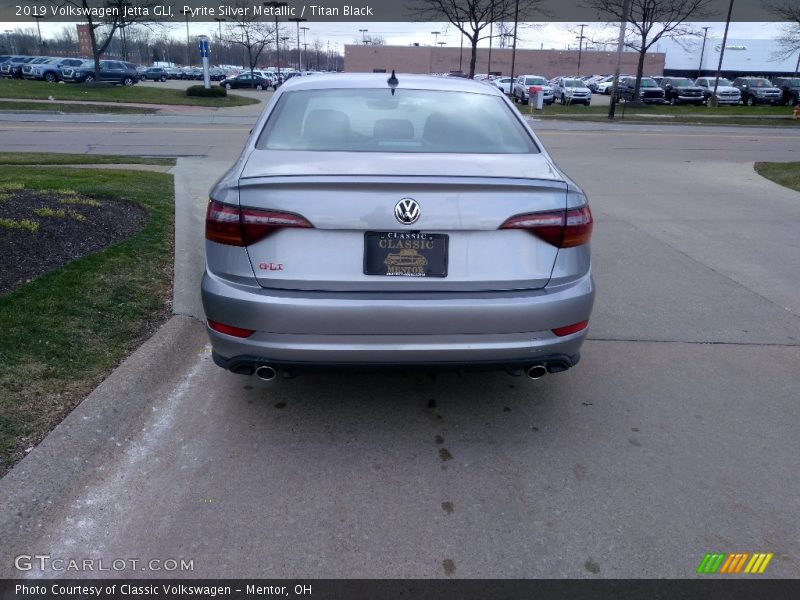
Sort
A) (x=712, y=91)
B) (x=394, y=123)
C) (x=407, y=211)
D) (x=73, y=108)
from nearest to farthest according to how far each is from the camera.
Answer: (x=407, y=211), (x=394, y=123), (x=73, y=108), (x=712, y=91)

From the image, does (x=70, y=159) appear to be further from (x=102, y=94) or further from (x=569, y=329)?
(x=102, y=94)

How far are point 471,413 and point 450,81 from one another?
2.24m

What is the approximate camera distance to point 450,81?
4477 millimetres

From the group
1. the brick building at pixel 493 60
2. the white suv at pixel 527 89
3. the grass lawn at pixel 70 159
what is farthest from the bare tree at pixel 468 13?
the brick building at pixel 493 60

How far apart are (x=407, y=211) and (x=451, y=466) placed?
126 centimetres

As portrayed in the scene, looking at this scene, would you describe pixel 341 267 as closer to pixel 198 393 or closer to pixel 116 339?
pixel 198 393

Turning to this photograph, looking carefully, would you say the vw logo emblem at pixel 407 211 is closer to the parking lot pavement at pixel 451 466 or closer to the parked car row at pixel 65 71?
the parking lot pavement at pixel 451 466

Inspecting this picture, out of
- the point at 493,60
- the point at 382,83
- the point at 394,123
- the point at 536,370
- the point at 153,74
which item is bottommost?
the point at 536,370

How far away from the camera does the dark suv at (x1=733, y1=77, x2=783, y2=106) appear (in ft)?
135

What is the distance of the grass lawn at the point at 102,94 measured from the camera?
30.9 meters

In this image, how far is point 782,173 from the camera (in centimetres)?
1328

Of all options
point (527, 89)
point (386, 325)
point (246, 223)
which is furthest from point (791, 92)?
point (246, 223)

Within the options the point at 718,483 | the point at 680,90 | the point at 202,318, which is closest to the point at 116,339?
the point at 202,318
